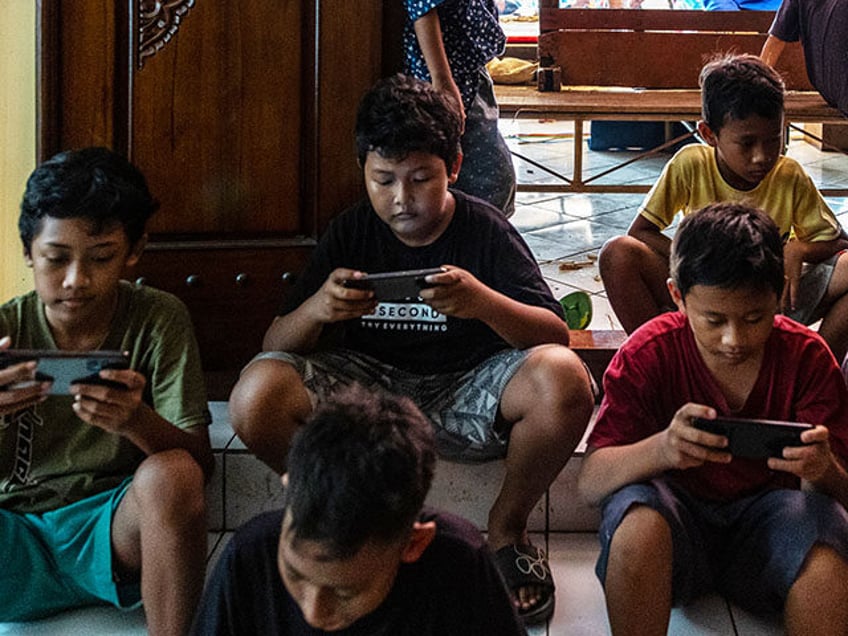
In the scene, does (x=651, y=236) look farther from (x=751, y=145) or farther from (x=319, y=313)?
(x=319, y=313)

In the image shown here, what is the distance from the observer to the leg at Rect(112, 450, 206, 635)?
2285 mm

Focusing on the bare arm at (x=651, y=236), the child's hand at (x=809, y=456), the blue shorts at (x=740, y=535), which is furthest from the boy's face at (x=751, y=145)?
the child's hand at (x=809, y=456)

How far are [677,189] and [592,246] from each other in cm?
190

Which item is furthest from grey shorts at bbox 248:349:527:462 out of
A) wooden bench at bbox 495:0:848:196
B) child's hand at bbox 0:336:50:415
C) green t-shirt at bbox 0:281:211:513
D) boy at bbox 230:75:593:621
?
wooden bench at bbox 495:0:848:196

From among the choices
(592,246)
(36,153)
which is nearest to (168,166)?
(36,153)

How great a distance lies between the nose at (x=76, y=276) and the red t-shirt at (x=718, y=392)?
986 millimetres

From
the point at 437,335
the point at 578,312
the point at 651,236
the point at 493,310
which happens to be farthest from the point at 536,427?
the point at 578,312

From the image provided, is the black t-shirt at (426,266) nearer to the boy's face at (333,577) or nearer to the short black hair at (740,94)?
the short black hair at (740,94)

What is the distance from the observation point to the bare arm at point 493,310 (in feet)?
8.34

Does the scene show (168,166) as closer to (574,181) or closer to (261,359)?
(261,359)

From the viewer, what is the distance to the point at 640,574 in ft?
7.51

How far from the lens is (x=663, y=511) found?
234 cm

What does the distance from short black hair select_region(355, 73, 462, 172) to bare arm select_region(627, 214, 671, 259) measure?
65 centimetres

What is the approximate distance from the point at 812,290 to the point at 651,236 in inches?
16.4
